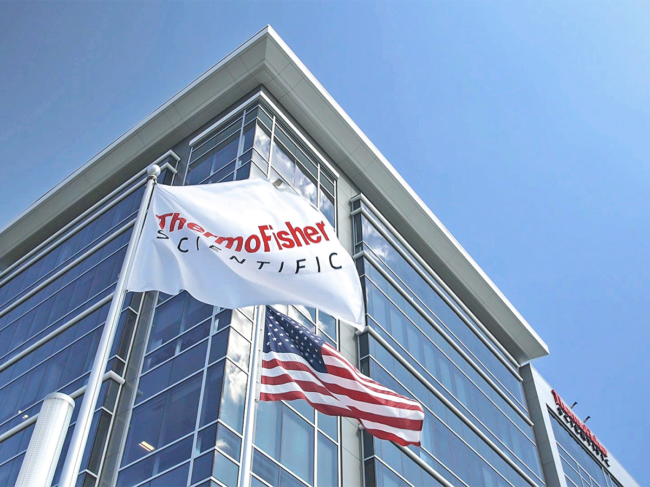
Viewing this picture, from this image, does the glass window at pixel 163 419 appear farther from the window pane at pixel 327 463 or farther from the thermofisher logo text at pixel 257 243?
the thermofisher logo text at pixel 257 243

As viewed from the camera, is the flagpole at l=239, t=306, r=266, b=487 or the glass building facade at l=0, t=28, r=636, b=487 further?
the glass building facade at l=0, t=28, r=636, b=487

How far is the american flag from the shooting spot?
13641 millimetres

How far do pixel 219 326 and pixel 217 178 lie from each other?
7.92 m

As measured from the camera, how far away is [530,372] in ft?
141

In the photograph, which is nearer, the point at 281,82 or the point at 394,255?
the point at 281,82

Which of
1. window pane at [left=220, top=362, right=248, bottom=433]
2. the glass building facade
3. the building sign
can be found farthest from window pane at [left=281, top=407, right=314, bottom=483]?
the building sign

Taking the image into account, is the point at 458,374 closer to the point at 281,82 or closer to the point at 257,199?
the point at 281,82

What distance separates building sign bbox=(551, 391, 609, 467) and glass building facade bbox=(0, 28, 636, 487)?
3.62 m

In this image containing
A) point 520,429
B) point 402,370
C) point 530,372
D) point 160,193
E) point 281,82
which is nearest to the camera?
point 160,193

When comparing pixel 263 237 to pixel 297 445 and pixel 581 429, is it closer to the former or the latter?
pixel 297 445

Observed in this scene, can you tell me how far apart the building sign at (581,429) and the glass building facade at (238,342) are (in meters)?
3.62

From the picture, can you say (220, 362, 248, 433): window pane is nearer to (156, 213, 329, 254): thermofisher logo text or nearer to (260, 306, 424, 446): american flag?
(260, 306, 424, 446): american flag

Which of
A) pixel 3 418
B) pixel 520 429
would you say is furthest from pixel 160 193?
pixel 520 429

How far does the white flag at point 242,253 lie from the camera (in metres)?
11.9
